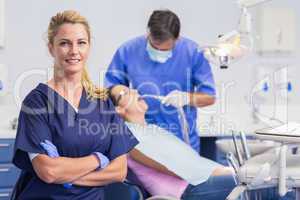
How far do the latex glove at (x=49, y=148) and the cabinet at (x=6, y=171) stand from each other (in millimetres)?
1243

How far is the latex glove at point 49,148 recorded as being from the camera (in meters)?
1.43

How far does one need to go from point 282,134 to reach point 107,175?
583 mm

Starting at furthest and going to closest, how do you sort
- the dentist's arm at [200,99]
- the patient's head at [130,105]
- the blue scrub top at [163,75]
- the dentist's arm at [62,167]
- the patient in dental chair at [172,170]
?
the dentist's arm at [200,99] < the blue scrub top at [163,75] < the patient's head at [130,105] < the patient in dental chair at [172,170] < the dentist's arm at [62,167]

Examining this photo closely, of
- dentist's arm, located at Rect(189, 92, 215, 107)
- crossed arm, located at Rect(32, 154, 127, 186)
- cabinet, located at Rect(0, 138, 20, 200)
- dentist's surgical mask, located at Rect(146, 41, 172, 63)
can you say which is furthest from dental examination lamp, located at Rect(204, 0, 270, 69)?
cabinet, located at Rect(0, 138, 20, 200)

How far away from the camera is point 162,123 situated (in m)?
2.52

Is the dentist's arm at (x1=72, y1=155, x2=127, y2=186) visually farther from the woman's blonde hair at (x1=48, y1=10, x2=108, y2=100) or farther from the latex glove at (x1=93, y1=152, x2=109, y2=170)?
the woman's blonde hair at (x1=48, y1=10, x2=108, y2=100)

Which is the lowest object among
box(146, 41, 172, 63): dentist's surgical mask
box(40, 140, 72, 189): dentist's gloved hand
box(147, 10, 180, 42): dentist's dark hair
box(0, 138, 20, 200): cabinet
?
box(0, 138, 20, 200): cabinet

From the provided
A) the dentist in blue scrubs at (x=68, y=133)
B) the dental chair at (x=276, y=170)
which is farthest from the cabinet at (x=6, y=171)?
the dental chair at (x=276, y=170)

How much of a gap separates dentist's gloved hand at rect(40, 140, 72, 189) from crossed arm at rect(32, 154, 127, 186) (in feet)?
0.04

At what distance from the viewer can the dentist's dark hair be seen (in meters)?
2.51

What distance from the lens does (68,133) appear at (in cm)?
146

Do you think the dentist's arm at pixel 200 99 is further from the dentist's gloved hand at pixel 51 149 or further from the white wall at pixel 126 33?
the dentist's gloved hand at pixel 51 149

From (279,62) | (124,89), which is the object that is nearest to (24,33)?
(124,89)

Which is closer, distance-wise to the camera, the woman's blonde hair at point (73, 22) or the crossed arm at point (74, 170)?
the crossed arm at point (74, 170)
